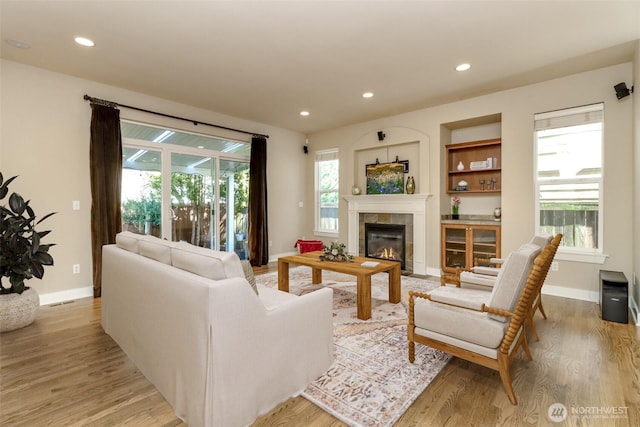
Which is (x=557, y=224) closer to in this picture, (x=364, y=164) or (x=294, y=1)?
(x=364, y=164)

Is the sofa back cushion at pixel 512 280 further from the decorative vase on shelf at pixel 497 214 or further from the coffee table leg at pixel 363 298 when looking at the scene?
the decorative vase on shelf at pixel 497 214

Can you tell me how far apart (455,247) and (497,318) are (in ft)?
10.6

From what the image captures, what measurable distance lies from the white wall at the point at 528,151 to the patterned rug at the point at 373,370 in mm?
2131

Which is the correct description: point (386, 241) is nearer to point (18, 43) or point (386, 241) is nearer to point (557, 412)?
point (557, 412)

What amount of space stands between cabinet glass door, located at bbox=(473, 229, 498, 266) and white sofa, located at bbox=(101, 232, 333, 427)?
341cm

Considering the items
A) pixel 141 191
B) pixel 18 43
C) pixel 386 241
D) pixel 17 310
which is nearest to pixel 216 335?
pixel 17 310

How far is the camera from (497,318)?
6.13ft

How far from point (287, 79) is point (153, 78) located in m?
1.68

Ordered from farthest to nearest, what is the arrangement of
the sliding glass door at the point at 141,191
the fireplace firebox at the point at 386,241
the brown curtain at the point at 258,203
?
the brown curtain at the point at 258,203
the fireplace firebox at the point at 386,241
the sliding glass door at the point at 141,191

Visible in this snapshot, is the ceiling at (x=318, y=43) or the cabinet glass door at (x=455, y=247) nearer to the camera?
the ceiling at (x=318, y=43)

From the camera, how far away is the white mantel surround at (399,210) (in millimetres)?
5113

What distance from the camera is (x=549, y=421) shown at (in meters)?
1.66

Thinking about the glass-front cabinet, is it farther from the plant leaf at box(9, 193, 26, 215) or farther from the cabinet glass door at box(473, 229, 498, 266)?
the plant leaf at box(9, 193, 26, 215)

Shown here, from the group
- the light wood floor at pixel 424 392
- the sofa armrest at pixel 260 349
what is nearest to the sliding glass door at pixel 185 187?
the light wood floor at pixel 424 392
